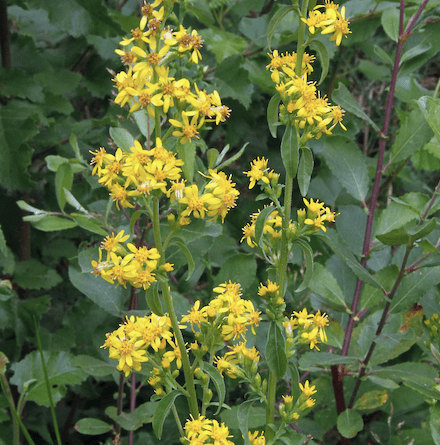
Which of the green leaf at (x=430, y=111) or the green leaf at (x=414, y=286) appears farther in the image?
the green leaf at (x=414, y=286)

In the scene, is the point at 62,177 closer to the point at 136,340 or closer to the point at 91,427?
the point at 136,340

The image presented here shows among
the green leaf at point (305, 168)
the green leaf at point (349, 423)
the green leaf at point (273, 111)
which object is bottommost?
the green leaf at point (349, 423)

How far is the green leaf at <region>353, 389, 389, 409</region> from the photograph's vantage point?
159cm

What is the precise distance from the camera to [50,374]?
179 centimetres

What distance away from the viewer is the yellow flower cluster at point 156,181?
3.27 ft

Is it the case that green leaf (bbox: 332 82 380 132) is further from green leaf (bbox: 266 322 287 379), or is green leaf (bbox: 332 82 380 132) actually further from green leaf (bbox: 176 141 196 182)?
green leaf (bbox: 266 322 287 379)

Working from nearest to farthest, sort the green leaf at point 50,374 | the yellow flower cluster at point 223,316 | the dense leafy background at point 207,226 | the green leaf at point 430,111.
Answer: the yellow flower cluster at point 223,316 → the green leaf at point 430,111 → the dense leafy background at point 207,226 → the green leaf at point 50,374

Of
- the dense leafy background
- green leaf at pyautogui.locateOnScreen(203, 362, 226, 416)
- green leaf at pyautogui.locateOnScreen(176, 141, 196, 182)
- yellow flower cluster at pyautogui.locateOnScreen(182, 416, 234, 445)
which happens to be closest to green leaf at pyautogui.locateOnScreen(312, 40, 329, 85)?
the dense leafy background

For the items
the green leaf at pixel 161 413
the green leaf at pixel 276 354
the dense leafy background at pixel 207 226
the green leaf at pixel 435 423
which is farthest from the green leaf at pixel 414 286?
the green leaf at pixel 161 413

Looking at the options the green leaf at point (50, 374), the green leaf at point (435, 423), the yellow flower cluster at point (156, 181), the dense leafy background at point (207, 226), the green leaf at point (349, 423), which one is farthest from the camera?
the green leaf at point (50, 374)

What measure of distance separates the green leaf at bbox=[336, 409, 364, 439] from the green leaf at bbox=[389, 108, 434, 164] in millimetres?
832

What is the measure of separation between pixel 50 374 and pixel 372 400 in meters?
1.09

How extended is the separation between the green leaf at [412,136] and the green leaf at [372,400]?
763 mm

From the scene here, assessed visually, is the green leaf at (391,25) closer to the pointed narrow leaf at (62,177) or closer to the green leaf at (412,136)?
the green leaf at (412,136)
